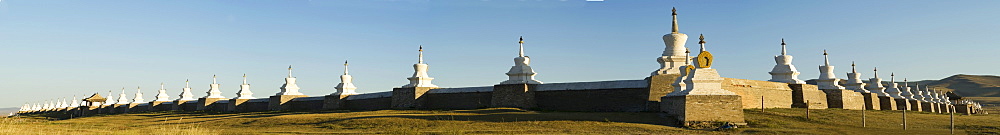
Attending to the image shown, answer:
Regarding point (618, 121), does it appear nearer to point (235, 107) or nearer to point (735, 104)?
point (735, 104)

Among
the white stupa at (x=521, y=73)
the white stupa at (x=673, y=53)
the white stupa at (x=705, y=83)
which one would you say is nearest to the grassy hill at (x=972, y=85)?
the white stupa at (x=673, y=53)

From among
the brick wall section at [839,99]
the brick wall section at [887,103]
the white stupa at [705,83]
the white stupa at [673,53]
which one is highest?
the white stupa at [673,53]

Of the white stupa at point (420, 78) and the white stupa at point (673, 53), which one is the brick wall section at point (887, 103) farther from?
Answer: the white stupa at point (420, 78)

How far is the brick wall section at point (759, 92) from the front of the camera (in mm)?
25297

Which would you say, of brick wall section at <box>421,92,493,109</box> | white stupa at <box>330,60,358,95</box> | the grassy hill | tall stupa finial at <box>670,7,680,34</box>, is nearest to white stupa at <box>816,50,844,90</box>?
tall stupa finial at <box>670,7,680,34</box>

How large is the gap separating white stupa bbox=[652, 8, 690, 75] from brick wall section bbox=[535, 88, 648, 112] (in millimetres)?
1350

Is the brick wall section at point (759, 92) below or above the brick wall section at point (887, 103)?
above

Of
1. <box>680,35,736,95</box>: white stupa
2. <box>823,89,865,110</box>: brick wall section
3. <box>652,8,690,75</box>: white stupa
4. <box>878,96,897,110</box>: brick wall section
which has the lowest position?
<box>878,96,897,110</box>: brick wall section

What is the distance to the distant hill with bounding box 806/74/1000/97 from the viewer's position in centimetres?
13762

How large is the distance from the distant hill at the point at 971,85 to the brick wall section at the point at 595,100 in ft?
428

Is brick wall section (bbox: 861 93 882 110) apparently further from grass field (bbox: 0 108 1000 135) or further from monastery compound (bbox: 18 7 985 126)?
grass field (bbox: 0 108 1000 135)

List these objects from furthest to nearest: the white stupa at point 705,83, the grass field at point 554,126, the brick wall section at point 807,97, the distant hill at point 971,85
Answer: the distant hill at point 971,85
the brick wall section at point 807,97
the white stupa at point 705,83
the grass field at point 554,126

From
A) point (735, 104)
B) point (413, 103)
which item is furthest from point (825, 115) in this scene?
point (413, 103)

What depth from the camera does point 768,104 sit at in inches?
1073
